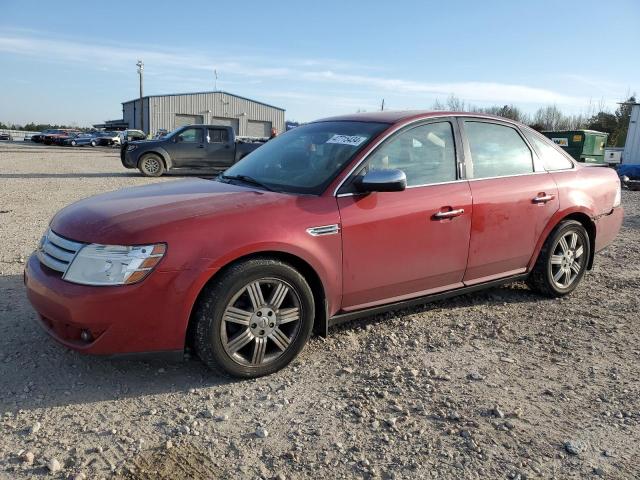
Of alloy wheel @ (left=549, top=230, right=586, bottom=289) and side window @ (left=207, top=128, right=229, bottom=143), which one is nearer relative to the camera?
alloy wheel @ (left=549, top=230, right=586, bottom=289)

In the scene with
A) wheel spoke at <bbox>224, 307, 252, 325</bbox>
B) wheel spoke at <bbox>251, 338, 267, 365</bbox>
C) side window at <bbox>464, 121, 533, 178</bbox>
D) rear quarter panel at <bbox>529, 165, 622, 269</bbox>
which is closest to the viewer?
wheel spoke at <bbox>224, 307, 252, 325</bbox>

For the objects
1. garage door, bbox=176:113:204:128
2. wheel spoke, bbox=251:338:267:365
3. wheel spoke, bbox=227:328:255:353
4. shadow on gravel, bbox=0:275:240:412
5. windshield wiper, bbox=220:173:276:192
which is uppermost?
garage door, bbox=176:113:204:128

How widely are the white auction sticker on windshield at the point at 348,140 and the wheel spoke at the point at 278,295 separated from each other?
1.20 m

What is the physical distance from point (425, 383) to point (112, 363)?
1.99 meters

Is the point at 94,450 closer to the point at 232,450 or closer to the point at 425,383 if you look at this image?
the point at 232,450

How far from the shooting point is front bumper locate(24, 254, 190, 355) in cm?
280

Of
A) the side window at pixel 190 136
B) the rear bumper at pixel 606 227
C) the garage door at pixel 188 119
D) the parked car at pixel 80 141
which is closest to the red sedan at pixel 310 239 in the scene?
the rear bumper at pixel 606 227

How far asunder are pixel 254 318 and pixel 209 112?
60420 mm

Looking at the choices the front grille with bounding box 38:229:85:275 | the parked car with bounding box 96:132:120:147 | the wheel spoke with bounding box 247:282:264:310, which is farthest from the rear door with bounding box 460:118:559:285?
the parked car with bounding box 96:132:120:147

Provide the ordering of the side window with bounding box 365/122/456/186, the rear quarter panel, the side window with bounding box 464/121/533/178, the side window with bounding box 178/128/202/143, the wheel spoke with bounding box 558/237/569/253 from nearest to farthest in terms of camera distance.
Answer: the side window with bounding box 365/122/456/186, the side window with bounding box 464/121/533/178, the rear quarter panel, the wheel spoke with bounding box 558/237/569/253, the side window with bounding box 178/128/202/143

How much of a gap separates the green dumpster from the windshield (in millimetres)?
23449

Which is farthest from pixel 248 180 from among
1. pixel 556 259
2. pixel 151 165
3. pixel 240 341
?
pixel 151 165

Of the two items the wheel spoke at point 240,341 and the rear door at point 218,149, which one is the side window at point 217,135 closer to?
the rear door at point 218,149

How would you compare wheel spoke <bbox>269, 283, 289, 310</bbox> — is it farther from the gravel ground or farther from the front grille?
the front grille
